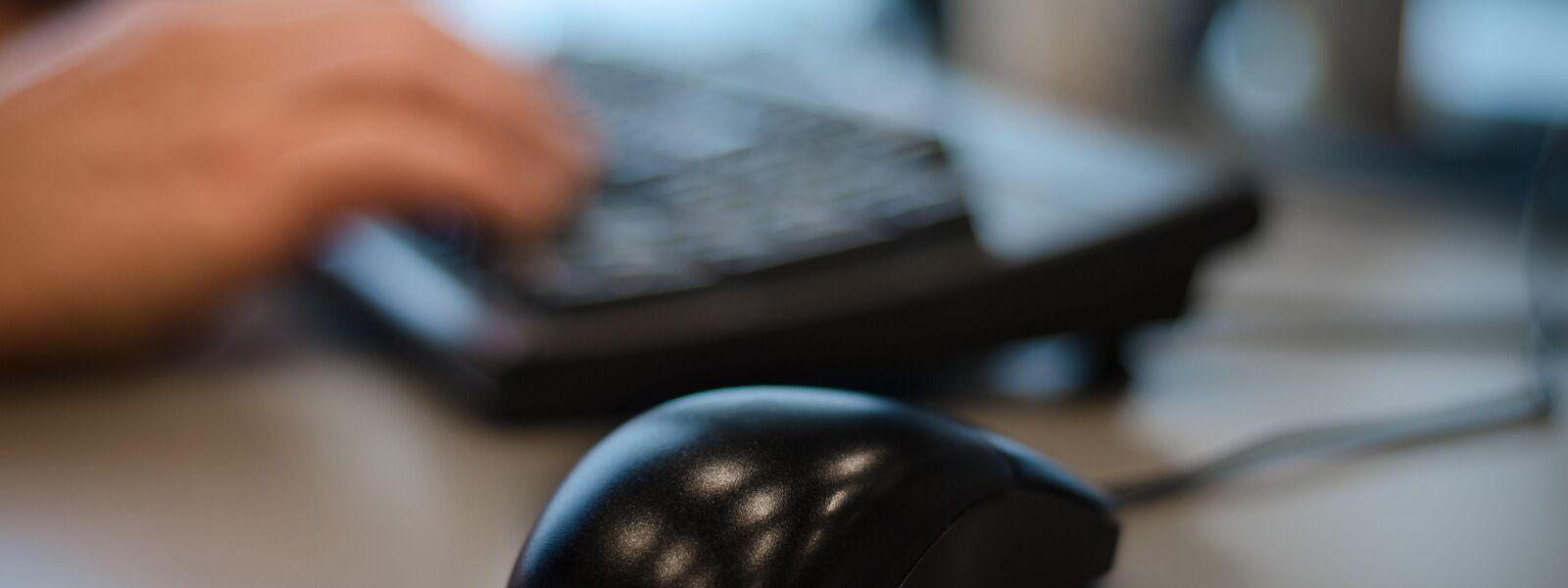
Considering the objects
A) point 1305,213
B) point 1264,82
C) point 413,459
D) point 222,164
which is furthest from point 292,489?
point 1264,82

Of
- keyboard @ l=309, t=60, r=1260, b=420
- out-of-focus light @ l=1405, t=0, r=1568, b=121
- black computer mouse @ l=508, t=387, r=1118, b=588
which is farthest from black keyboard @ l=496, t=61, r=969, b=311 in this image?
out-of-focus light @ l=1405, t=0, r=1568, b=121

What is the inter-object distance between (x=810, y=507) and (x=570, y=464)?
0.13m

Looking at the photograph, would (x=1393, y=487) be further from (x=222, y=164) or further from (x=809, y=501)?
(x=222, y=164)

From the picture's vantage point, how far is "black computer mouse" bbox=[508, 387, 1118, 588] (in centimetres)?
21

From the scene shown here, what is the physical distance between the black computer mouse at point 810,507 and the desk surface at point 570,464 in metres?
0.04

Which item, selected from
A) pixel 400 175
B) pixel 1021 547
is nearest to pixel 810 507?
pixel 1021 547

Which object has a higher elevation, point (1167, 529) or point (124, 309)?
point (124, 309)

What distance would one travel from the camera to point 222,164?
1.39ft

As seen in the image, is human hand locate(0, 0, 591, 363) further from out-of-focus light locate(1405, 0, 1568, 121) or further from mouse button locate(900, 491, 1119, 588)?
out-of-focus light locate(1405, 0, 1568, 121)

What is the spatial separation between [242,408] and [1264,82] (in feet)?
1.96

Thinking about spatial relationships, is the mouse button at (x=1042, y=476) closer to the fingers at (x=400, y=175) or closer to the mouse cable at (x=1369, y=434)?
the mouse cable at (x=1369, y=434)

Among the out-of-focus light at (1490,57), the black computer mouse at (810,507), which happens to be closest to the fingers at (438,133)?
the black computer mouse at (810,507)

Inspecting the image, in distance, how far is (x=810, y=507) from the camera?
0.73 feet

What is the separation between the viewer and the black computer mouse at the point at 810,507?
0.21 meters
